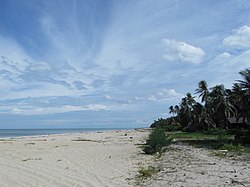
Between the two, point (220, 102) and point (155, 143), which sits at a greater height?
point (220, 102)

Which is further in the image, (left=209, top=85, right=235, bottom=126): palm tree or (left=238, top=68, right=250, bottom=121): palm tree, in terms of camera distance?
(left=209, top=85, right=235, bottom=126): palm tree

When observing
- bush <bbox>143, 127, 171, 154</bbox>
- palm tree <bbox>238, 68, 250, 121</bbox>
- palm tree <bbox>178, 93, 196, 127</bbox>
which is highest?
palm tree <bbox>178, 93, 196, 127</bbox>

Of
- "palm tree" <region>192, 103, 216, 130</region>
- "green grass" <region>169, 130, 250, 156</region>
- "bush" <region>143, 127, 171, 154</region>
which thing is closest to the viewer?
"bush" <region>143, 127, 171, 154</region>

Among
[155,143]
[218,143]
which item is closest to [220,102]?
[218,143]

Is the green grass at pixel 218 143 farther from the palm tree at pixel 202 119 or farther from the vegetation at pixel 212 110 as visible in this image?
the palm tree at pixel 202 119

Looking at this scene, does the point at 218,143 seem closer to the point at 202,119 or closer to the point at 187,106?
the point at 202,119

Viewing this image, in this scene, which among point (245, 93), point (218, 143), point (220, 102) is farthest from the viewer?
point (220, 102)

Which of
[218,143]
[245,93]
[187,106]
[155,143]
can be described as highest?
[187,106]

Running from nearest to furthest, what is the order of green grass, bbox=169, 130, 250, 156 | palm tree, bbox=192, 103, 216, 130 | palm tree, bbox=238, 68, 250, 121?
1. green grass, bbox=169, 130, 250, 156
2. palm tree, bbox=238, 68, 250, 121
3. palm tree, bbox=192, 103, 216, 130

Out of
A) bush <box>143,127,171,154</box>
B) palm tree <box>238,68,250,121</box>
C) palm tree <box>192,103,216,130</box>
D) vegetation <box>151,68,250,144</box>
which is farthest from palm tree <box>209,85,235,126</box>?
bush <box>143,127,171,154</box>

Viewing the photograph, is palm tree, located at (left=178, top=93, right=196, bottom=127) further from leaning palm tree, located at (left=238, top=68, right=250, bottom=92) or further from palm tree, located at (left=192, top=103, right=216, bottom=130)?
leaning palm tree, located at (left=238, top=68, right=250, bottom=92)

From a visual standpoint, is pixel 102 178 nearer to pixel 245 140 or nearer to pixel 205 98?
pixel 245 140

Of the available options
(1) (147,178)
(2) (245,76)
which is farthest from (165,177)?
(2) (245,76)

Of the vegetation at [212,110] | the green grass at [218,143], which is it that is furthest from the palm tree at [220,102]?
the green grass at [218,143]
